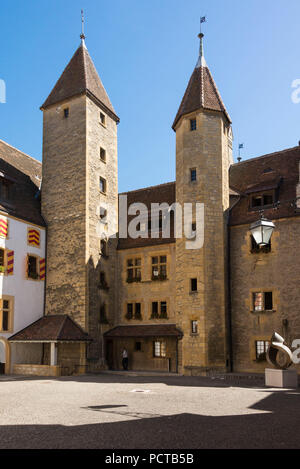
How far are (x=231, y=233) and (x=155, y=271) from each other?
5.17 meters

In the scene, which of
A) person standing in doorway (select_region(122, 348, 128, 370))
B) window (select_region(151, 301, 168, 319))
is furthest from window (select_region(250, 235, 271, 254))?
person standing in doorway (select_region(122, 348, 128, 370))

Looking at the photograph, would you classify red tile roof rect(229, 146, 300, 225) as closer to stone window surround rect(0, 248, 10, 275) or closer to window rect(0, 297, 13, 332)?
stone window surround rect(0, 248, 10, 275)

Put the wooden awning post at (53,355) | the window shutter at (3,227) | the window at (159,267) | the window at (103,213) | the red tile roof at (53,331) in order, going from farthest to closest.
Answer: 1. the window at (103,213)
2. the window at (159,267)
3. the window shutter at (3,227)
4. the red tile roof at (53,331)
5. the wooden awning post at (53,355)

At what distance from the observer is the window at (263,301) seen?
24.8 m

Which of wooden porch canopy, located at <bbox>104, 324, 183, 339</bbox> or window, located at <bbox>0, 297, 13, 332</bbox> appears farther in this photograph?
wooden porch canopy, located at <bbox>104, 324, 183, 339</bbox>

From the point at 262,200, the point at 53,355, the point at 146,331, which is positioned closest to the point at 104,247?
the point at 146,331

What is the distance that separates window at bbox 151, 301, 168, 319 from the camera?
27.4 metres

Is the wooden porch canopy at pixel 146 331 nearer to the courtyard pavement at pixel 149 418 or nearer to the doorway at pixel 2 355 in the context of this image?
the doorway at pixel 2 355

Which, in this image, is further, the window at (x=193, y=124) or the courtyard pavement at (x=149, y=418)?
the window at (x=193, y=124)

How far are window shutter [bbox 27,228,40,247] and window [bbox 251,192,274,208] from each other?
12533mm

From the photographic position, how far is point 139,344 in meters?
27.9

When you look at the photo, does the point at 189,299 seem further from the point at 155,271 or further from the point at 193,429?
the point at 193,429

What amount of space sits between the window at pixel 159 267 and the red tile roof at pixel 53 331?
544 centimetres

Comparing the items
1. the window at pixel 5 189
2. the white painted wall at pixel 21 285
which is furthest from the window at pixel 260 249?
the window at pixel 5 189
